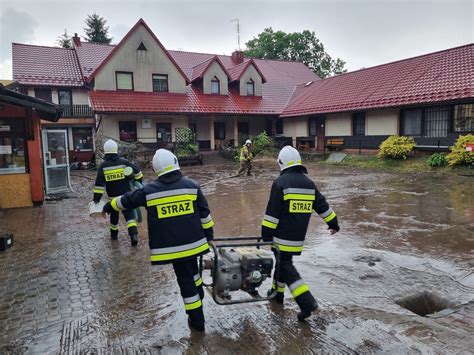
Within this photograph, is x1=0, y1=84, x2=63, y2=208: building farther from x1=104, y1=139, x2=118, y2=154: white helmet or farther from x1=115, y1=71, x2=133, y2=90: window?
x1=115, y1=71, x2=133, y2=90: window

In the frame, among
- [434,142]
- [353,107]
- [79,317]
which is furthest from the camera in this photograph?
[353,107]

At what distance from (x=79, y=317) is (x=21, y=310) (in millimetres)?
770

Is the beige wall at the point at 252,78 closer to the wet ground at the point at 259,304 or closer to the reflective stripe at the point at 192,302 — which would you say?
the wet ground at the point at 259,304

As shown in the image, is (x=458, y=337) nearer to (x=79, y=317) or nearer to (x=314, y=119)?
(x=79, y=317)

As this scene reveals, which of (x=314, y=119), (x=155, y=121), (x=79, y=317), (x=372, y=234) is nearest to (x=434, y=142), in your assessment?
(x=314, y=119)

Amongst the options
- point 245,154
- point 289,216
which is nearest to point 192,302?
point 289,216

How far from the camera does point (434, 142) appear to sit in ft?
60.0

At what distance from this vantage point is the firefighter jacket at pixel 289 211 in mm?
4059

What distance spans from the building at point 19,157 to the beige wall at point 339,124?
57.0 feet

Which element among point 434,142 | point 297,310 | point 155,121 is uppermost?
point 155,121

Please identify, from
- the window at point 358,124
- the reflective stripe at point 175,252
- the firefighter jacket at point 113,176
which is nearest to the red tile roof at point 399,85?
the window at point 358,124

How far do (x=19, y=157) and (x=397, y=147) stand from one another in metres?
16.2

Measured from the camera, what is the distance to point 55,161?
42.6ft

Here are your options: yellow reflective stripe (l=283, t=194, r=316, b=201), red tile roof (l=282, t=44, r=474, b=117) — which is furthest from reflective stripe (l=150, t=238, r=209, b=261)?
red tile roof (l=282, t=44, r=474, b=117)
